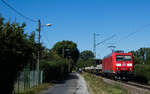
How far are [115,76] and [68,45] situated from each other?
62078mm

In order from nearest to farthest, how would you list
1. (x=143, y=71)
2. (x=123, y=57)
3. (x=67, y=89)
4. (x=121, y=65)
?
1. (x=67, y=89)
2. (x=143, y=71)
3. (x=121, y=65)
4. (x=123, y=57)

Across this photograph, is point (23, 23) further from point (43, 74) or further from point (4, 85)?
point (43, 74)

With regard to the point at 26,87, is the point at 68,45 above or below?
above

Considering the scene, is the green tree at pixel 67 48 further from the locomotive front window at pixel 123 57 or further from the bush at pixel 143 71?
the locomotive front window at pixel 123 57

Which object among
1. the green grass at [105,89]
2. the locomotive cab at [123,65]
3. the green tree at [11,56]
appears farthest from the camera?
the locomotive cab at [123,65]

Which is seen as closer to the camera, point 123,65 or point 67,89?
point 67,89

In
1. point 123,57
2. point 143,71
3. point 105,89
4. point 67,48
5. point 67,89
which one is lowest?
point 67,89

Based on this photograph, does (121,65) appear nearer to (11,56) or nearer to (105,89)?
(105,89)

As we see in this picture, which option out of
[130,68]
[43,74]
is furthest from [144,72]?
[43,74]

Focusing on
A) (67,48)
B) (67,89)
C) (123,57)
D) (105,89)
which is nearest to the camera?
(105,89)

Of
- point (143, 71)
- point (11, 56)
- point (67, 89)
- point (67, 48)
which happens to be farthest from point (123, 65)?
point (67, 48)

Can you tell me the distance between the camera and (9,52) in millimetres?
10062

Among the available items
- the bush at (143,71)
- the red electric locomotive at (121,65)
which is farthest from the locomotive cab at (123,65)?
the bush at (143,71)

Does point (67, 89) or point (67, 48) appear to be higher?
point (67, 48)
